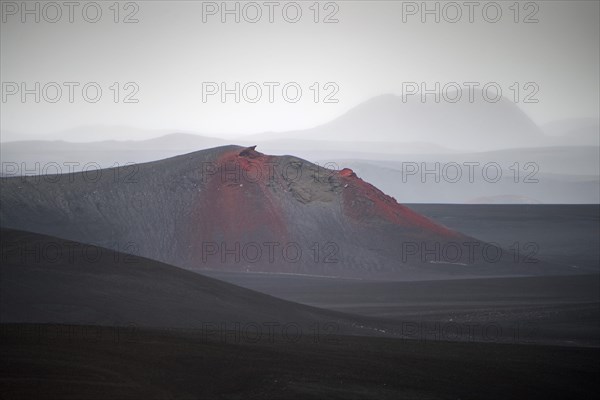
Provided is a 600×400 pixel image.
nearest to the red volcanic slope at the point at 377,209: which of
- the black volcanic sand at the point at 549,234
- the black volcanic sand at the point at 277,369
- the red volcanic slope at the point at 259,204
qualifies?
the red volcanic slope at the point at 259,204

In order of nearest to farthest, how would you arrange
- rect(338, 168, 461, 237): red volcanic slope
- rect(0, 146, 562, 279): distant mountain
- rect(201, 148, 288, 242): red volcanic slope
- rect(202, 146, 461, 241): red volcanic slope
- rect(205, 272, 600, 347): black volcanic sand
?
rect(205, 272, 600, 347): black volcanic sand, rect(0, 146, 562, 279): distant mountain, rect(201, 148, 288, 242): red volcanic slope, rect(202, 146, 461, 241): red volcanic slope, rect(338, 168, 461, 237): red volcanic slope

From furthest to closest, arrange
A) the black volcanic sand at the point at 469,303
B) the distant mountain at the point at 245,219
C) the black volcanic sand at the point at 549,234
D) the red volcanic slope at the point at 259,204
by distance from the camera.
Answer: the black volcanic sand at the point at 549,234 → the red volcanic slope at the point at 259,204 → the distant mountain at the point at 245,219 → the black volcanic sand at the point at 469,303

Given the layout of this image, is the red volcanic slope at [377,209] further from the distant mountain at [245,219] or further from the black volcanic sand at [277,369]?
the black volcanic sand at [277,369]

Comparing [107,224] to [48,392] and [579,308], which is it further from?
[48,392]

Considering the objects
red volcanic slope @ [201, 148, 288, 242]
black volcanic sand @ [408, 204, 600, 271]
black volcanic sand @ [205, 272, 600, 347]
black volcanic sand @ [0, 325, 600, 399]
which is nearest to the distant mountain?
red volcanic slope @ [201, 148, 288, 242]

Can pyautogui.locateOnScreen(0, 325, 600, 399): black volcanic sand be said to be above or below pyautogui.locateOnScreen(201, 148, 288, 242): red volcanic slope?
below

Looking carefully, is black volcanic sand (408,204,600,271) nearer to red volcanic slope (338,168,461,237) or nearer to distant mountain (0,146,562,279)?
red volcanic slope (338,168,461,237)

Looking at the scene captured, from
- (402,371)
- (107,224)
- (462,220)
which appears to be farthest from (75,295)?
(462,220)

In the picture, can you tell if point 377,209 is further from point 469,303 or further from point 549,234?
point 549,234
